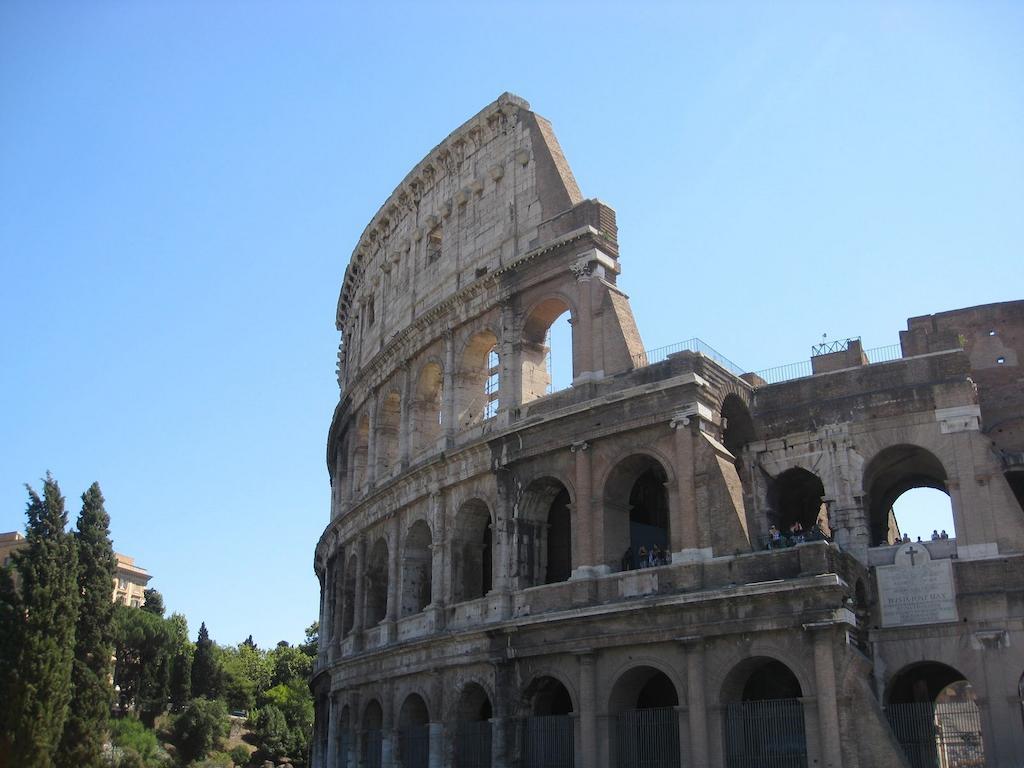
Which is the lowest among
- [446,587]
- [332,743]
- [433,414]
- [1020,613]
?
[332,743]

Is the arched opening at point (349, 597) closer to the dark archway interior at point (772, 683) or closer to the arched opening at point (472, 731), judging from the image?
the arched opening at point (472, 731)

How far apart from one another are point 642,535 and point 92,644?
19451mm

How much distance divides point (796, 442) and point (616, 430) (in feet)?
13.1

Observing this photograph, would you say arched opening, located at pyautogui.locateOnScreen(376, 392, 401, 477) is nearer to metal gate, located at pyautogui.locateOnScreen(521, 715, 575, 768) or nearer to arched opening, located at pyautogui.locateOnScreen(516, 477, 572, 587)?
arched opening, located at pyautogui.locateOnScreen(516, 477, 572, 587)

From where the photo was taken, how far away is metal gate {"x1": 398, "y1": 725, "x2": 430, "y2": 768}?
23797mm

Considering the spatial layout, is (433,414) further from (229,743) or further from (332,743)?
(229,743)

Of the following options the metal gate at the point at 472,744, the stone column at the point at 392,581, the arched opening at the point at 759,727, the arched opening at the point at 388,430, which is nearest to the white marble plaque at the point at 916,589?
the arched opening at the point at 759,727

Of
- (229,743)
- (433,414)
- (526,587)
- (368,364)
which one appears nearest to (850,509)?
(526,587)

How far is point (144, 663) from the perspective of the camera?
169ft

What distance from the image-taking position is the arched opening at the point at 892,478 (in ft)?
70.5

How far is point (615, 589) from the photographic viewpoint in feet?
66.8

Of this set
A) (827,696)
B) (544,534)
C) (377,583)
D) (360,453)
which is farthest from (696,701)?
(360,453)

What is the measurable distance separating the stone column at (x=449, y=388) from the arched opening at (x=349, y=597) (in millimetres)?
6809

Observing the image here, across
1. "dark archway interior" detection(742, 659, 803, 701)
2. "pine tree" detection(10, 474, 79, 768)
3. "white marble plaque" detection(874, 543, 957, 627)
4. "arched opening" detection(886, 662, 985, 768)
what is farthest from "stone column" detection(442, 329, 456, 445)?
"pine tree" detection(10, 474, 79, 768)
